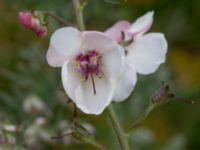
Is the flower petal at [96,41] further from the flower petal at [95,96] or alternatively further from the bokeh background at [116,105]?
the bokeh background at [116,105]

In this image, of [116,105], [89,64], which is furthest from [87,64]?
[116,105]

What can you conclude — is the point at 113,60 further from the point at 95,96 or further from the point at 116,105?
the point at 116,105

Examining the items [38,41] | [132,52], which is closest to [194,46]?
[38,41]

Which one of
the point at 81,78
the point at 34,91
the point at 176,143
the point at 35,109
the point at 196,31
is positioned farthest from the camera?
the point at 196,31

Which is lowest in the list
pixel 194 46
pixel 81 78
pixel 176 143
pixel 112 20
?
pixel 176 143

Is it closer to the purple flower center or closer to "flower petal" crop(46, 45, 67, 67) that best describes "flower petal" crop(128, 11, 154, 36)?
the purple flower center

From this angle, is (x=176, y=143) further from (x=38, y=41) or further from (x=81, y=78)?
(x=81, y=78)
